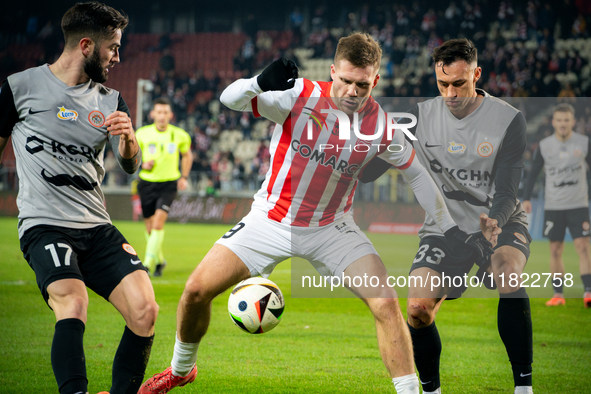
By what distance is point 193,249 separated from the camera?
1272 centimetres

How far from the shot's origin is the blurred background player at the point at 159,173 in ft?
30.4

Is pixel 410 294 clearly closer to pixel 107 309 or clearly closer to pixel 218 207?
pixel 107 309

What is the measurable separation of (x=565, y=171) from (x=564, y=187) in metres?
0.27

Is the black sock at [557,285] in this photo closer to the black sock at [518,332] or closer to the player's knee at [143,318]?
the black sock at [518,332]

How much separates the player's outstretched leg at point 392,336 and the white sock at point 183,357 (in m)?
1.18

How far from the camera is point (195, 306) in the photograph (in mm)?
3674

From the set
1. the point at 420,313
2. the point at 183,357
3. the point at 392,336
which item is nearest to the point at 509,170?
the point at 420,313

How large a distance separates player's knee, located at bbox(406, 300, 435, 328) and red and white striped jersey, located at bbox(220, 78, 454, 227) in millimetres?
777

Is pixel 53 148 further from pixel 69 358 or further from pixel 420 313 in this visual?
pixel 420 313

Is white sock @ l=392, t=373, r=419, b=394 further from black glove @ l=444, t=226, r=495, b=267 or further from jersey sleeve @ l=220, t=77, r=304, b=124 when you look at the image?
jersey sleeve @ l=220, t=77, r=304, b=124

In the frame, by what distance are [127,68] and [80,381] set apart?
94.0 feet

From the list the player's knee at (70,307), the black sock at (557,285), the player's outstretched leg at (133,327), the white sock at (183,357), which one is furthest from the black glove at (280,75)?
the black sock at (557,285)

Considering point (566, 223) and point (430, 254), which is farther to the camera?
point (566, 223)

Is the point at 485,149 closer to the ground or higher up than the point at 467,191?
higher up
